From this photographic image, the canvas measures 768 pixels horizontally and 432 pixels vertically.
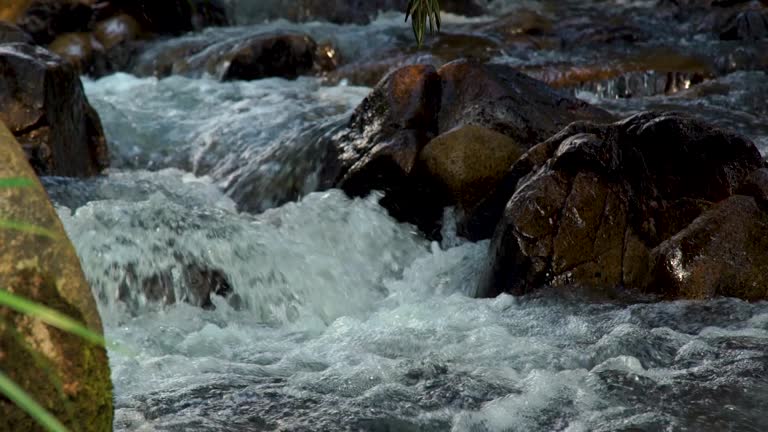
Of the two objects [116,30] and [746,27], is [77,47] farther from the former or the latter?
[746,27]

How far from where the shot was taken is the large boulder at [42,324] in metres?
2.30

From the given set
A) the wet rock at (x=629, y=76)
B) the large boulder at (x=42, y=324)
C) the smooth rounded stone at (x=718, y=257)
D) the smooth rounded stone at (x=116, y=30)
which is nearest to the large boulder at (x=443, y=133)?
the smooth rounded stone at (x=718, y=257)

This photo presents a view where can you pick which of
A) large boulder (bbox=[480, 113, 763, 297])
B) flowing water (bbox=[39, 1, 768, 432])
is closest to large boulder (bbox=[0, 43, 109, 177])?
flowing water (bbox=[39, 1, 768, 432])

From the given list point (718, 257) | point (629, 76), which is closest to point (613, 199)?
point (718, 257)

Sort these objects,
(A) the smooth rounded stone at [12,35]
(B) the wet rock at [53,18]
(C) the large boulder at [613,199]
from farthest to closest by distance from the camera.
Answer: (B) the wet rock at [53,18] < (A) the smooth rounded stone at [12,35] < (C) the large boulder at [613,199]

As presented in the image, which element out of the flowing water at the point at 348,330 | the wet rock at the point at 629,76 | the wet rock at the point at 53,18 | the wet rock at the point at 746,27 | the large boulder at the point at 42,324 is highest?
the large boulder at the point at 42,324

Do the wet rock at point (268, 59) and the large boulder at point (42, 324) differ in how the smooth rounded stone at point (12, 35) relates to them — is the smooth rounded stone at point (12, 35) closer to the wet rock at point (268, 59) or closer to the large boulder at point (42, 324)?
the wet rock at point (268, 59)

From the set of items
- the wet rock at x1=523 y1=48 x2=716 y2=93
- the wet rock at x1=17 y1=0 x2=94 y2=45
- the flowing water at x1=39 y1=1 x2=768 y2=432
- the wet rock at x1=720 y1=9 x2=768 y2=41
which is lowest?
the flowing water at x1=39 y1=1 x2=768 y2=432

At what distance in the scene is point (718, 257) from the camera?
570cm

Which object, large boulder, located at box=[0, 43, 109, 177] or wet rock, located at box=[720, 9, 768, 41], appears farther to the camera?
wet rock, located at box=[720, 9, 768, 41]

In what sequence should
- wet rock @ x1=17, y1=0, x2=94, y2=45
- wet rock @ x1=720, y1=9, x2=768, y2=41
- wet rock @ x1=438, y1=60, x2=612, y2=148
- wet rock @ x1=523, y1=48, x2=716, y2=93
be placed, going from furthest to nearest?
wet rock @ x1=17, y1=0, x2=94, y2=45
wet rock @ x1=720, y1=9, x2=768, y2=41
wet rock @ x1=523, y1=48, x2=716, y2=93
wet rock @ x1=438, y1=60, x2=612, y2=148

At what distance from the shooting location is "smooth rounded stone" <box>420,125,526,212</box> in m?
7.16

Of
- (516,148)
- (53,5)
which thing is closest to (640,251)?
(516,148)

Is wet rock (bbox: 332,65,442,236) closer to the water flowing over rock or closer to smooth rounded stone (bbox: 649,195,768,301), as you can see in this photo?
smooth rounded stone (bbox: 649,195,768,301)
